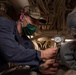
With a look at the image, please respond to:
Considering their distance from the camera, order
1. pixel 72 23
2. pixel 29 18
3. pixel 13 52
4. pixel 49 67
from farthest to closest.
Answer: pixel 29 18
pixel 49 67
pixel 13 52
pixel 72 23

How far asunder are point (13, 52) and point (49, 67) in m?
0.35

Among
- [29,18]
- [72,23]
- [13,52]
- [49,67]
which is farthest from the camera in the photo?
[29,18]

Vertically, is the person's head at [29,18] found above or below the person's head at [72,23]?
below

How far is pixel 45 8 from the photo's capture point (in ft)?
7.41

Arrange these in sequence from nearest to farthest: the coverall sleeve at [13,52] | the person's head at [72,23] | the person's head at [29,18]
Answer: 1. the person's head at [72,23]
2. the coverall sleeve at [13,52]
3. the person's head at [29,18]

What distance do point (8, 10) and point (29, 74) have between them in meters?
0.77

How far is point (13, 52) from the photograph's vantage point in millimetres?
1438

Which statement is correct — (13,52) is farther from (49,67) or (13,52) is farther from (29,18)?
(29,18)

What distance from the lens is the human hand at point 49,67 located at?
1.46 m

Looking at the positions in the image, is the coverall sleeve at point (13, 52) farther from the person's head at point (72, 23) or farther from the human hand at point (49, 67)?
the person's head at point (72, 23)

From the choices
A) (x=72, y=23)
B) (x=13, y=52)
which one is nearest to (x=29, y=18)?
(x=13, y=52)

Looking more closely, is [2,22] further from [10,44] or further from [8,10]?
[8,10]

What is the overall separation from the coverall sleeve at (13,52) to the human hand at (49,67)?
0.06 m

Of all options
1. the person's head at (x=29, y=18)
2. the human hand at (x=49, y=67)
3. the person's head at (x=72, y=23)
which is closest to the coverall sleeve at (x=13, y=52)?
the human hand at (x=49, y=67)
